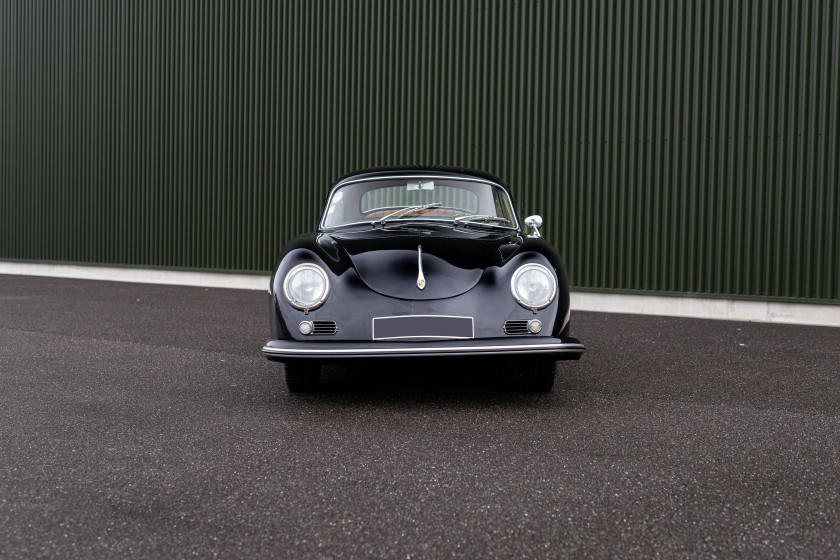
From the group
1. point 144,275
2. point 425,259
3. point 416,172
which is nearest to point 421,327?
point 425,259

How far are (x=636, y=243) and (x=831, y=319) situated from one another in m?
2.42

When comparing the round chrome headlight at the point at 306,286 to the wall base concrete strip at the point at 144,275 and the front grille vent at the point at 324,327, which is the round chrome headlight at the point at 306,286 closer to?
the front grille vent at the point at 324,327

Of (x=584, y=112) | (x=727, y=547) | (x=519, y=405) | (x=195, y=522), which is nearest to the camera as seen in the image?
(x=727, y=547)

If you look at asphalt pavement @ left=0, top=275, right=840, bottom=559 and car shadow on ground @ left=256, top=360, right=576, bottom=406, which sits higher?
asphalt pavement @ left=0, top=275, right=840, bottom=559

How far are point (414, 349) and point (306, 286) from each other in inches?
26.6

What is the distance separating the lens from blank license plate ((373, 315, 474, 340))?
143 inches

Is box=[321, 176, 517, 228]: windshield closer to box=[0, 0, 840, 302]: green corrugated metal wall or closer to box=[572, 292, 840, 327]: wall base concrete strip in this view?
box=[572, 292, 840, 327]: wall base concrete strip

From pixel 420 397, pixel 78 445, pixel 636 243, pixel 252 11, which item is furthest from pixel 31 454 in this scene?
pixel 252 11

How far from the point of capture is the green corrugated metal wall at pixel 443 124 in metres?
8.75

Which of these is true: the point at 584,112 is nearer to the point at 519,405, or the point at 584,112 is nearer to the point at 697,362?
the point at 697,362

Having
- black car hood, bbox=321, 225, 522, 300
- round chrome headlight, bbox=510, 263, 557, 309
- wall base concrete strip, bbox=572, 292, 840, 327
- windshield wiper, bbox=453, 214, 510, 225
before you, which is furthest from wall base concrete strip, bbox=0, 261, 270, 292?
round chrome headlight, bbox=510, 263, 557, 309

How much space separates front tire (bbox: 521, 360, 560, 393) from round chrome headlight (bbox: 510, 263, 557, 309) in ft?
1.46

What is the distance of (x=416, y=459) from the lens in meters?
2.92

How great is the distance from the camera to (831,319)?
8.38m
